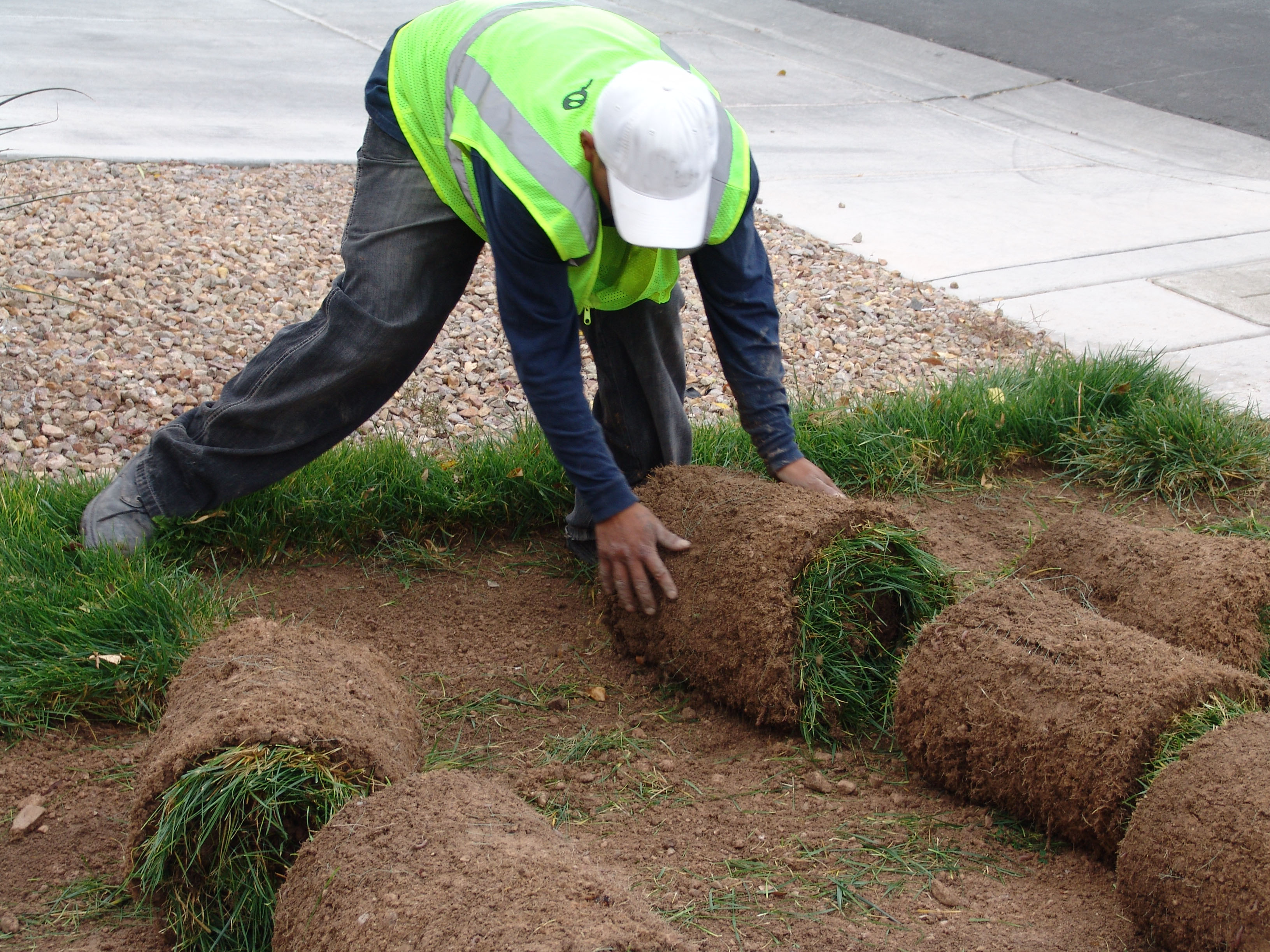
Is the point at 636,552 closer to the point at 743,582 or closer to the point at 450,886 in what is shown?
the point at 743,582

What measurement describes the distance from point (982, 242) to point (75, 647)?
5.36 m

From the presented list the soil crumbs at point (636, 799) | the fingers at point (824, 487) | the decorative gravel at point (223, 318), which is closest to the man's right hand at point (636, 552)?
the soil crumbs at point (636, 799)

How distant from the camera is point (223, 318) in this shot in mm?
5035

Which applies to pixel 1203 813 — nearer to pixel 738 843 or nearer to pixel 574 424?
pixel 738 843

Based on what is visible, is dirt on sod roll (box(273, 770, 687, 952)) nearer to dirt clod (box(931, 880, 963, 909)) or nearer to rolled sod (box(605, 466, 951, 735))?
dirt clod (box(931, 880, 963, 909))

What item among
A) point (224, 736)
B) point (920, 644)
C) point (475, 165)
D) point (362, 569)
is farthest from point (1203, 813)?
point (362, 569)

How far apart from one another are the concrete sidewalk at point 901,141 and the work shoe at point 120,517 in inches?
155

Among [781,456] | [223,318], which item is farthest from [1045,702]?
[223,318]

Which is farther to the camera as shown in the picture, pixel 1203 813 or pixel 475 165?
pixel 475 165

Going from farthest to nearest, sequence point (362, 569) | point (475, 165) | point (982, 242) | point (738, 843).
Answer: point (982, 242) → point (362, 569) → point (475, 165) → point (738, 843)

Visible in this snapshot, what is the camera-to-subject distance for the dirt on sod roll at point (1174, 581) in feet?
8.72

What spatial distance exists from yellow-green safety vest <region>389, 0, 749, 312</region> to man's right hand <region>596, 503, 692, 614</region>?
1.78ft

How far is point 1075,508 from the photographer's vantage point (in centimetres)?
383

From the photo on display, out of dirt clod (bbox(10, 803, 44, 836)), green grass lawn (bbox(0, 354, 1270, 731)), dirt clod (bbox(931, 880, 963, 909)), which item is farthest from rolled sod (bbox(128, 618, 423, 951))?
dirt clod (bbox(931, 880, 963, 909))
